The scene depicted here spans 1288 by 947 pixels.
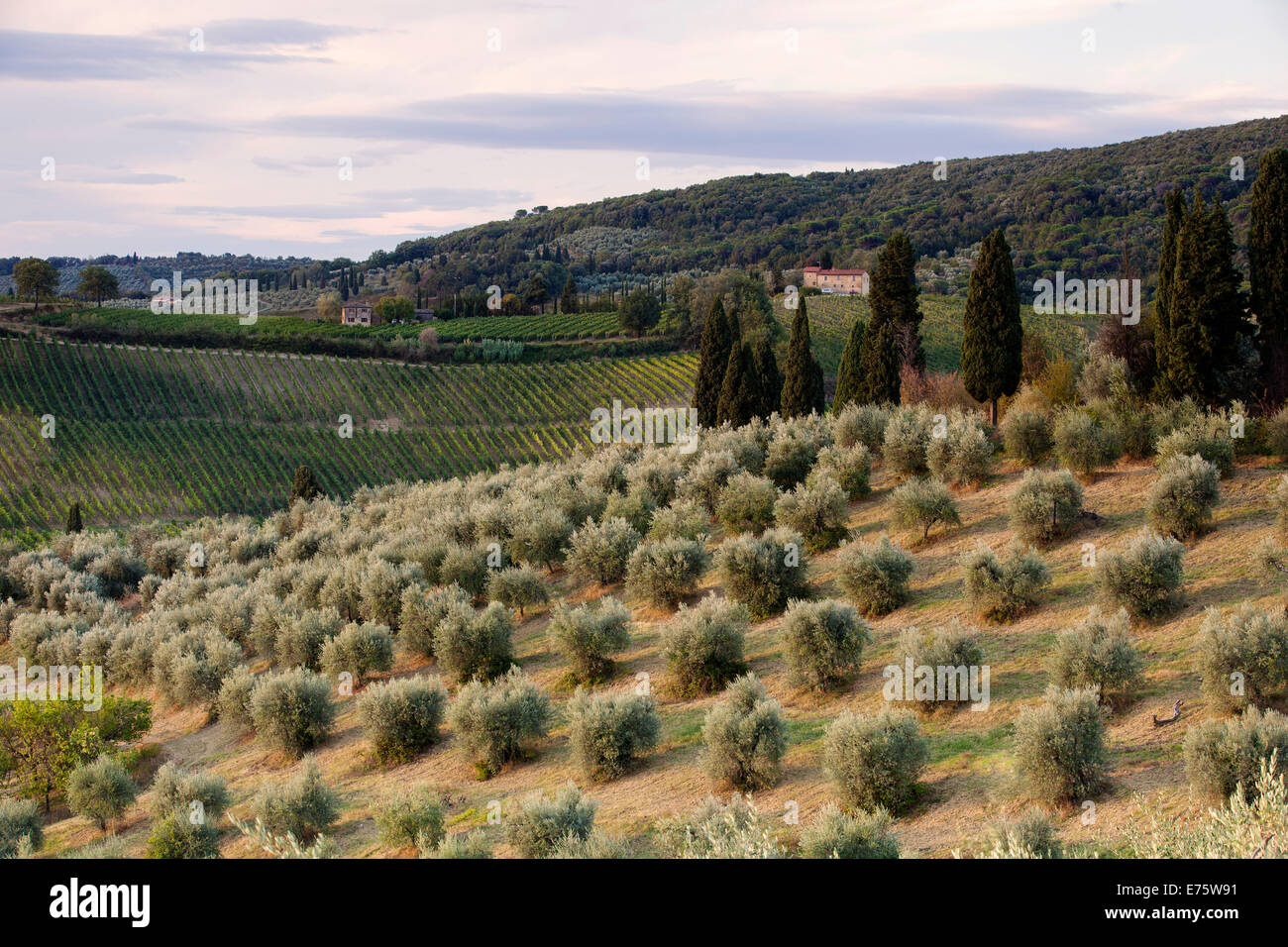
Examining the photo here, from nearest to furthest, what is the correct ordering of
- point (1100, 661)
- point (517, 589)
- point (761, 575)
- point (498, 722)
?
point (1100, 661), point (498, 722), point (761, 575), point (517, 589)

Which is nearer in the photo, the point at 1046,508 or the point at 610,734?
the point at 610,734

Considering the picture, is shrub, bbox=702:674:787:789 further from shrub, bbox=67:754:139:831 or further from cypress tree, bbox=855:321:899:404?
cypress tree, bbox=855:321:899:404

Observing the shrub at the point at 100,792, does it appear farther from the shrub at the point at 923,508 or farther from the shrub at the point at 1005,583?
the shrub at the point at 923,508

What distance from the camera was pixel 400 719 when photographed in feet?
48.4

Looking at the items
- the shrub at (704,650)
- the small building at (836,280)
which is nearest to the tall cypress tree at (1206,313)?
the shrub at (704,650)

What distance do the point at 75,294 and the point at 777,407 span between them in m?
98.2

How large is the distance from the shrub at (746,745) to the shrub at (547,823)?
73.0 inches

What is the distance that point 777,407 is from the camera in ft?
122

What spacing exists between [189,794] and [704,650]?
7539mm

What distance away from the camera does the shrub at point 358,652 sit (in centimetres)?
1791

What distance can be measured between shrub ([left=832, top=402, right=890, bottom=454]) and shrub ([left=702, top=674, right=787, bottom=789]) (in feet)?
43.0

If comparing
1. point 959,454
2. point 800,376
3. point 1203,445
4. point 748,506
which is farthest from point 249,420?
point 1203,445

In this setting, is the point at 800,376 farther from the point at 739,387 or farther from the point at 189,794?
the point at 189,794
